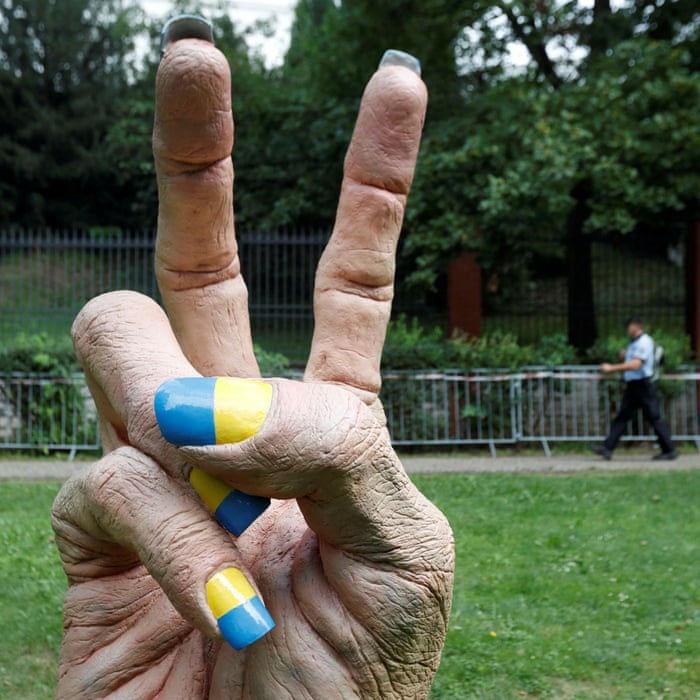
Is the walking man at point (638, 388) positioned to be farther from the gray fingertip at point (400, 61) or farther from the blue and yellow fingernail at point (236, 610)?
the blue and yellow fingernail at point (236, 610)

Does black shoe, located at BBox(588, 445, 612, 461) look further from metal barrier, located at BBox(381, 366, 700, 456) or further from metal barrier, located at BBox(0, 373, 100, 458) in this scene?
metal barrier, located at BBox(0, 373, 100, 458)

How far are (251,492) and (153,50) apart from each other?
76.0ft

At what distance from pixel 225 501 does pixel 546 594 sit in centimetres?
427

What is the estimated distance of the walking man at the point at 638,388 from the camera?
975 cm

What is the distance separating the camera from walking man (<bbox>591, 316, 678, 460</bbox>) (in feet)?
32.0

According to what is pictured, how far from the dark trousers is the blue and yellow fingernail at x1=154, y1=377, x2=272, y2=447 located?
354 inches

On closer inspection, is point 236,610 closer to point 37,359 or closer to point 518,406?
point 37,359

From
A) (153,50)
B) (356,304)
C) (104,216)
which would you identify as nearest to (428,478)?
(356,304)

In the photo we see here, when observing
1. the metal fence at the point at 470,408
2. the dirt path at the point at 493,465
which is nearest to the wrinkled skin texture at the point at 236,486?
the dirt path at the point at 493,465

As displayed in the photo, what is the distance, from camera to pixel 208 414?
4.55ft

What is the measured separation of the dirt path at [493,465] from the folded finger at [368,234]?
24.1 feet

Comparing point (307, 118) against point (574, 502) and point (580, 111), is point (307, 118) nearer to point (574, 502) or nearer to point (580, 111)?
point (580, 111)

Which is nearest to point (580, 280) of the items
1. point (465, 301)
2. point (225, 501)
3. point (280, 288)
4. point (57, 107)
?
point (465, 301)

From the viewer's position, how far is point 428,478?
29.1 feet
